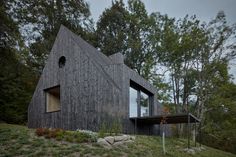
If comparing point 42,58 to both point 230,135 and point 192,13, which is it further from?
point 230,135

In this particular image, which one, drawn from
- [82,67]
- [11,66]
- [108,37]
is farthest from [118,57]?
[108,37]

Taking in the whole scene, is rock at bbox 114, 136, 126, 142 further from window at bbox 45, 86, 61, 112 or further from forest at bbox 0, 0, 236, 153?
forest at bbox 0, 0, 236, 153

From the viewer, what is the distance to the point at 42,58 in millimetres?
24109

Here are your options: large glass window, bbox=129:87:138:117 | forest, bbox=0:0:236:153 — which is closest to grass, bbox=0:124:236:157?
large glass window, bbox=129:87:138:117

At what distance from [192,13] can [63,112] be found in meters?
14.8

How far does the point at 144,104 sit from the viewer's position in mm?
15656

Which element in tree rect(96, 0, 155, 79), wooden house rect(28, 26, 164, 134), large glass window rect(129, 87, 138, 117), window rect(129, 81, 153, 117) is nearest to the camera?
wooden house rect(28, 26, 164, 134)

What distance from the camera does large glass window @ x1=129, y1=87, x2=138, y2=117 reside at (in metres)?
13.5

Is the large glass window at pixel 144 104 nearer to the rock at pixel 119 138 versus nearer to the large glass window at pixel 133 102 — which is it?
the large glass window at pixel 133 102

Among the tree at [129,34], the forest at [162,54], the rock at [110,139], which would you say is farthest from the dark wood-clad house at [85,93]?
the tree at [129,34]

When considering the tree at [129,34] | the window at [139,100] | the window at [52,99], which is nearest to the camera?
the window at [139,100]

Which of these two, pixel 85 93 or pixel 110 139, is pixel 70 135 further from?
pixel 85 93

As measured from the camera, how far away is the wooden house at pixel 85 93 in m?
12.0

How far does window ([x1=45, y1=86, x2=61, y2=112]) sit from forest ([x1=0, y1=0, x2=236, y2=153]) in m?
4.40
